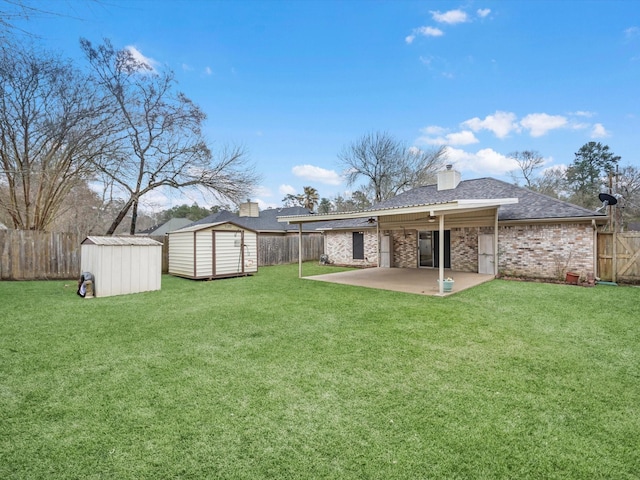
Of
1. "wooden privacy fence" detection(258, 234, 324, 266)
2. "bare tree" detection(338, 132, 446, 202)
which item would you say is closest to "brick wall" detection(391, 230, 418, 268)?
"wooden privacy fence" detection(258, 234, 324, 266)

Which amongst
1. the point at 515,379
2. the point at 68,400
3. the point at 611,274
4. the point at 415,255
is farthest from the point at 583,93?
the point at 68,400

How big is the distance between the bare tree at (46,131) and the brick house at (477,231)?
781 centimetres

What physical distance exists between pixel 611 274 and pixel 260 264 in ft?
44.5

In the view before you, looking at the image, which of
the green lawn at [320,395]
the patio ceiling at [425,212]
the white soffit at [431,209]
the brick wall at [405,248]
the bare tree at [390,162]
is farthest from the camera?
the bare tree at [390,162]

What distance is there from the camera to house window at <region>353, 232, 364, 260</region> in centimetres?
1516

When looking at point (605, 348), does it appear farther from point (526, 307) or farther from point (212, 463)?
point (212, 463)

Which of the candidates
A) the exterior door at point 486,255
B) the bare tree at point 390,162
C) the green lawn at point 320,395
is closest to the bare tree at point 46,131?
the green lawn at point 320,395

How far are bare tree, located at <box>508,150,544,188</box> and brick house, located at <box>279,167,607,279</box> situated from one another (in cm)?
1654

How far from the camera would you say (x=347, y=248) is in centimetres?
1570

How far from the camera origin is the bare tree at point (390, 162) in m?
23.9

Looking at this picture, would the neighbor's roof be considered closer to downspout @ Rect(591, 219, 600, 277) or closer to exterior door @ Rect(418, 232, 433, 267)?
exterior door @ Rect(418, 232, 433, 267)

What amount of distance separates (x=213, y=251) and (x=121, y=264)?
316 cm

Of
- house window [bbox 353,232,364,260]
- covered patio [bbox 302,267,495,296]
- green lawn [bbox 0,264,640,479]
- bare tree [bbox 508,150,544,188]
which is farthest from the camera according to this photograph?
bare tree [bbox 508,150,544,188]

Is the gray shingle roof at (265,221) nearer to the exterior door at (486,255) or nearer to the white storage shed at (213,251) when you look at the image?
the white storage shed at (213,251)
